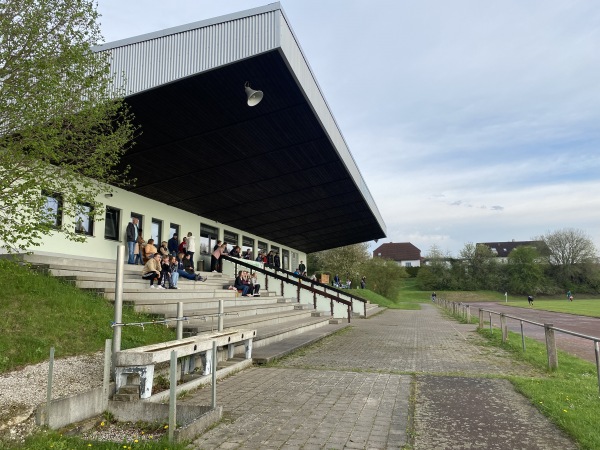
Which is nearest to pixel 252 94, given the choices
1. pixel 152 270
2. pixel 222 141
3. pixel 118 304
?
pixel 222 141

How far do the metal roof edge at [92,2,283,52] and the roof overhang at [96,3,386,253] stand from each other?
0.09 feet

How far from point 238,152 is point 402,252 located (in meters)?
119

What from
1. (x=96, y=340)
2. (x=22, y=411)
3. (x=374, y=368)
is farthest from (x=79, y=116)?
(x=374, y=368)

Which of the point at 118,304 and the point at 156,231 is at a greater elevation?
the point at 156,231

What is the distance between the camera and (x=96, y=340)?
22.6 ft

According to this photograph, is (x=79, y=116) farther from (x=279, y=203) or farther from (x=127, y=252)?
(x=279, y=203)

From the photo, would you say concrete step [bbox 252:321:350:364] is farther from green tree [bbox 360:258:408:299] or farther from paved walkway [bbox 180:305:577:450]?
green tree [bbox 360:258:408:299]

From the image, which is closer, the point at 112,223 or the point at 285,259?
the point at 112,223

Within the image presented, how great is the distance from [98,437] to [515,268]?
8446 cm

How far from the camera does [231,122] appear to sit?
1303cm

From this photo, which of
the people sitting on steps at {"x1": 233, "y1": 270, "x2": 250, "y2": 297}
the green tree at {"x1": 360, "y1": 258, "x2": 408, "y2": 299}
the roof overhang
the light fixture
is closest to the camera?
the roof overhang

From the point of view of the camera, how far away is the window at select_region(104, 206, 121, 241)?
16016 millimetres

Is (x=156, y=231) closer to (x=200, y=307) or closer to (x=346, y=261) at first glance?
(x=200, y=307)

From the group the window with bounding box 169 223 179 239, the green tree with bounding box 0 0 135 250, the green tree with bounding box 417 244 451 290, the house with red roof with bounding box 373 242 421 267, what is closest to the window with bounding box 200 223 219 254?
the window with bounding box 169 223 179 239
